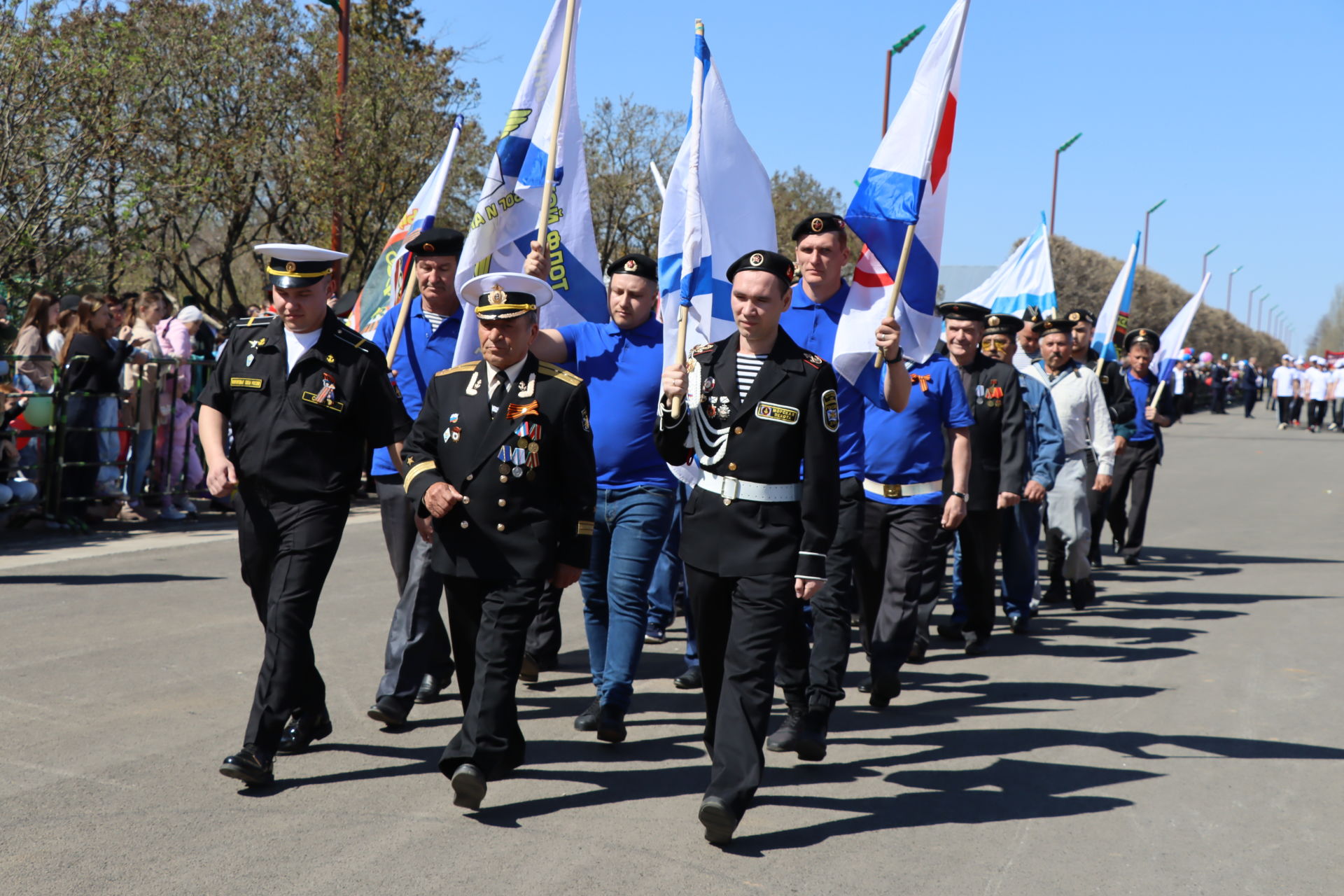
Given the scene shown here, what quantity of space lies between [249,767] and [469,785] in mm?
866

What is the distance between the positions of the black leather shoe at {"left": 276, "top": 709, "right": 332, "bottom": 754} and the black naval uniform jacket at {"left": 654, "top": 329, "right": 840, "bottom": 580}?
1.83 meters

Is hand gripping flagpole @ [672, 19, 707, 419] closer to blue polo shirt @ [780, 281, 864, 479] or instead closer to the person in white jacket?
blue polo shirt @ [780, 281, 864, 479]

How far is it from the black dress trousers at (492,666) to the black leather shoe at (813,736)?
1289mm

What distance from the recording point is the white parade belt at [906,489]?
275 inches

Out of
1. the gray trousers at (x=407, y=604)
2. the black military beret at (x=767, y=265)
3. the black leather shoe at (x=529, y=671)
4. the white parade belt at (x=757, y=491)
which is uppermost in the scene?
the black military beret at (x=767, y=265)

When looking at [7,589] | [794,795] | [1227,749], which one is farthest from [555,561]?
[7,589]

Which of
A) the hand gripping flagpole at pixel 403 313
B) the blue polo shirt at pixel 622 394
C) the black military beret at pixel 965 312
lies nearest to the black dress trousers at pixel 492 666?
the blue polo shirt at pixel 622 394

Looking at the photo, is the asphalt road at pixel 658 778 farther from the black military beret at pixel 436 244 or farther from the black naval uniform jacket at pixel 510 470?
the black military beret at pixel 436 244

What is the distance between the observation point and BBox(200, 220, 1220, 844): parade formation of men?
4.97 meters

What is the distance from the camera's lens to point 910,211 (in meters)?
6.21

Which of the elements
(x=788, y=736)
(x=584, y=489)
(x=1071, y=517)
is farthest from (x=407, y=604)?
(x=1071, y=517)

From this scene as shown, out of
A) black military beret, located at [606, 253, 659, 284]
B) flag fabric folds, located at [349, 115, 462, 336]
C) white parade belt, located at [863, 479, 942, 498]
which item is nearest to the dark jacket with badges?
black military beret, located at [606, 253, 659, 284]

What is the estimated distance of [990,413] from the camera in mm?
8953

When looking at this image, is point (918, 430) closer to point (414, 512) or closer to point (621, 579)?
point (621, 579)
